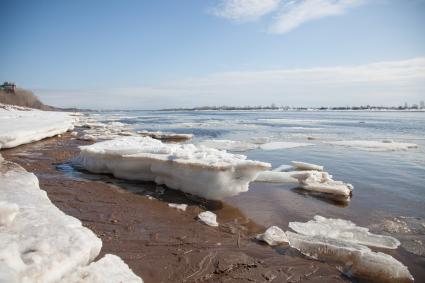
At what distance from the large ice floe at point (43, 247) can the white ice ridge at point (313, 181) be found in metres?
5.36

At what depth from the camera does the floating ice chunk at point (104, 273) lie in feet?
7.83

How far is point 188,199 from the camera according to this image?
6.08m

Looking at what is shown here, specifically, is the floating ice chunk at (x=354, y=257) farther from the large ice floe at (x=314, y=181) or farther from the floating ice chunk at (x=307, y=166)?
the floating ice chunk at (x=307, y=166)

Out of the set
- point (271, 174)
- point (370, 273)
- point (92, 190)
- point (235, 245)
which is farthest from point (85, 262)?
point (271, 174)

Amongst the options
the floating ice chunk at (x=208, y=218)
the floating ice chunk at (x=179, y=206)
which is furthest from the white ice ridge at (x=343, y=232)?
the floating ice chunk at (x=179, y=206)

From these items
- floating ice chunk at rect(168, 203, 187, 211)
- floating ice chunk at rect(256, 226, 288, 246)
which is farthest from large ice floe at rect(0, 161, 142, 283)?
floating ice chunk at rect(168, 203, 187, 211)

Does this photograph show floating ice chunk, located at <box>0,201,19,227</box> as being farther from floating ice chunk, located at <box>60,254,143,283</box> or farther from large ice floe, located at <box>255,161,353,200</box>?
large ice floe, located at <box>255,161,353,200</box>

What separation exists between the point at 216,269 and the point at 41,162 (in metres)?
7.58

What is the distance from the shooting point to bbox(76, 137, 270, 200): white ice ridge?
18.9 feet

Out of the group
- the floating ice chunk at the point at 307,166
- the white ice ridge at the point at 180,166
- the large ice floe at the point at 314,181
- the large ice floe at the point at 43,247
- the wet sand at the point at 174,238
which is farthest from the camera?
the floating ice chunk at the point at 307,166

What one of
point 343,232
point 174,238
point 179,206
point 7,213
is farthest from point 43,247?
point 343,232

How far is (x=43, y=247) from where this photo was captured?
2.51 metres

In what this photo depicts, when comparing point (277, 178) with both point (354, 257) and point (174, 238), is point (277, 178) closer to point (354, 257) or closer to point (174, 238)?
point (354, 257)

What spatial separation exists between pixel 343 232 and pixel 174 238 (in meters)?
2.62
